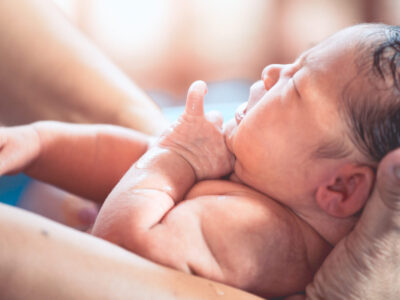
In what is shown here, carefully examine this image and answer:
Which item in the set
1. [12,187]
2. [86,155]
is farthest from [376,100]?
[12,187]

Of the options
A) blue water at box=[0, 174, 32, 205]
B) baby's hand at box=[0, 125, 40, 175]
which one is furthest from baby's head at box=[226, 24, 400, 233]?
blue water at box=[0, 174, 32, 205]

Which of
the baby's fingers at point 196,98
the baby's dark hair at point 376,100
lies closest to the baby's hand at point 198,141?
the baby's fingers at point 196,98

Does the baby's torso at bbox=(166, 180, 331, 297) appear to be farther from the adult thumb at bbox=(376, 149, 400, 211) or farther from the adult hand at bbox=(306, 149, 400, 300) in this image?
the adult thumb at bbox=(376, 149, 400, 211)

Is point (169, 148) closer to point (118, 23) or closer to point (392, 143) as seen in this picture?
point (392, 143)

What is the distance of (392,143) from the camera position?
0.61 metres

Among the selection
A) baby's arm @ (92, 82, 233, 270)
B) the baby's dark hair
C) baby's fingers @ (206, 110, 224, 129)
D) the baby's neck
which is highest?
the baby's dark hair

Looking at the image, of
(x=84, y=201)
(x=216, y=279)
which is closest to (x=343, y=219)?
(x=216, y=279)

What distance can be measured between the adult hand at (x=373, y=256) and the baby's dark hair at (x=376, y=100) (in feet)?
0.26

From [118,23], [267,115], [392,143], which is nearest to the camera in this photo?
[392,143]

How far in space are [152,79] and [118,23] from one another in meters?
0.30

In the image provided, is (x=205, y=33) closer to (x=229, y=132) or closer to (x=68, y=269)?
(x=229, y=132)

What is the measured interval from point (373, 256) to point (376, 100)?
21 centimetres

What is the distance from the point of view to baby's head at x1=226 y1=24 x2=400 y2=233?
2.07 feet

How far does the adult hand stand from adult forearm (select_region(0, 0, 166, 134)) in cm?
65
